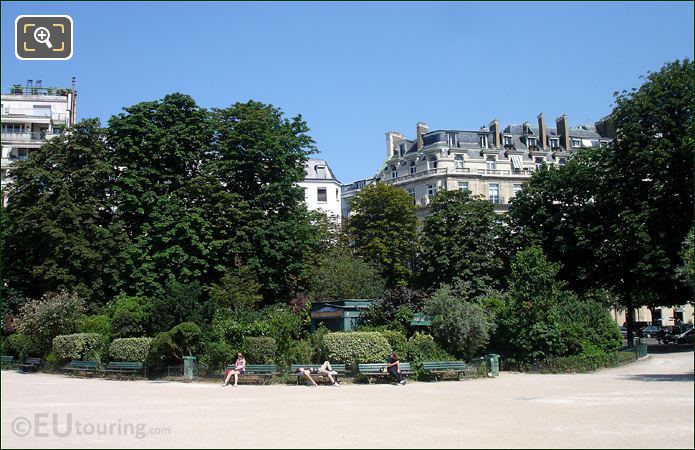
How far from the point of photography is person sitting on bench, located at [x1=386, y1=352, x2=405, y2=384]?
28125 mm

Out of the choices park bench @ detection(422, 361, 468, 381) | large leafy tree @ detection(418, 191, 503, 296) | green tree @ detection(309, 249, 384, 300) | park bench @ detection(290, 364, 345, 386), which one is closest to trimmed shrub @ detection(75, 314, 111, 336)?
park bench @ detection(290, 364, 345, 386)

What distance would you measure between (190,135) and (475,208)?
23068mm

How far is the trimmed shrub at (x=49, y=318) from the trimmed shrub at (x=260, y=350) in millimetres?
12411

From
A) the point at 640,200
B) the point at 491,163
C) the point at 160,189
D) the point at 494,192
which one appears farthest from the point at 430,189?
the point at 160,189

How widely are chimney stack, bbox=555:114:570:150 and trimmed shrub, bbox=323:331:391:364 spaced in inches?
2980

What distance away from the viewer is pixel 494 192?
89500 mm

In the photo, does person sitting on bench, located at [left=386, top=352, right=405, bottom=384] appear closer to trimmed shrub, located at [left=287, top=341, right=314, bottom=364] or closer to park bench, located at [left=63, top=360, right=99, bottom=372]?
trimmed shrub, located at [left=287, top=341, right=314, bottom=364]

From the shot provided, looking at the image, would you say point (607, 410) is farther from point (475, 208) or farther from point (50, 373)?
point (475, 208)

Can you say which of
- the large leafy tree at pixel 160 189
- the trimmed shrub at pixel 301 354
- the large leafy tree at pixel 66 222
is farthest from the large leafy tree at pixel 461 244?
the large leafy tree at pixel 66 222

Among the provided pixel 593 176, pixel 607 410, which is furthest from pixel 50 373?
pixel 593 176

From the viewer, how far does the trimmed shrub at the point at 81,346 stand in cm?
3590

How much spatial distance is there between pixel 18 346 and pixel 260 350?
18200mm

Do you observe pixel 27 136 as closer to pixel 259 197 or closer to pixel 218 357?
pixel 259 197

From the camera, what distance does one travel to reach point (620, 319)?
331 feet
